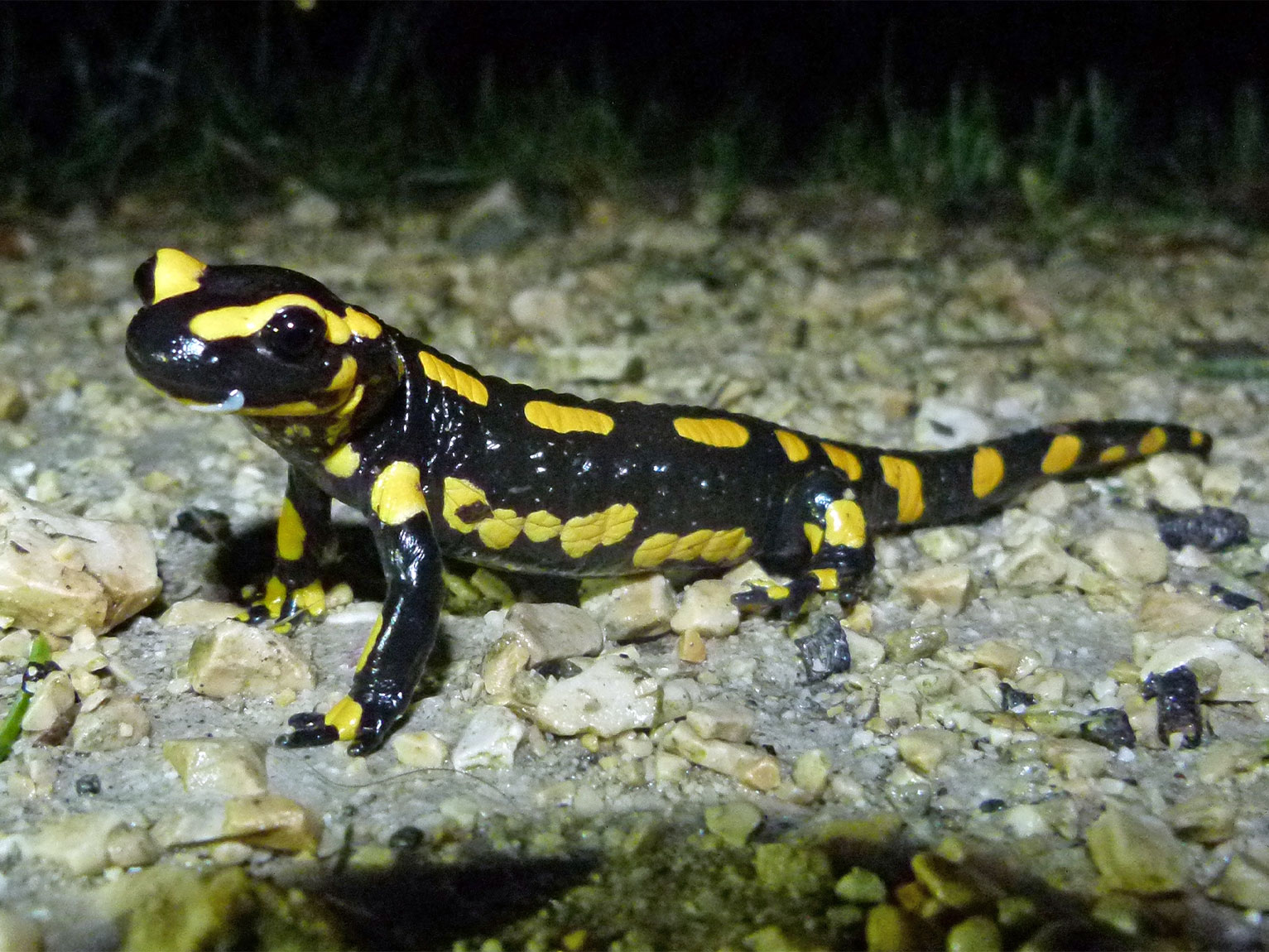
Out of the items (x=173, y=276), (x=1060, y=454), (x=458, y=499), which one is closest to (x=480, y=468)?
(x=458, y=499)

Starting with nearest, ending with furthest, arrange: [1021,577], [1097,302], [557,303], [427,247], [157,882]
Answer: [157,882], [1021,577], [557,303], [1097,302], [427,247]

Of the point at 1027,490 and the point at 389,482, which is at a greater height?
the point at 389,482

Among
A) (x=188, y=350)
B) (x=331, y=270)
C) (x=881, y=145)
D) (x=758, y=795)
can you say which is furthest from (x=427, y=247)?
(x=758, y=795)

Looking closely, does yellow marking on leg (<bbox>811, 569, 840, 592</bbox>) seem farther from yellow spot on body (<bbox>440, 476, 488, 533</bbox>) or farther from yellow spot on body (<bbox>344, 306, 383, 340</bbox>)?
yellow spot on body (<bbox>344, 306, 383, 340</bbox>)

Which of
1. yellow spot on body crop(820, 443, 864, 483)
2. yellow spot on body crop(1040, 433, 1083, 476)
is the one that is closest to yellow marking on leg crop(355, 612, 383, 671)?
yellow spot on body crop(820, 443, 864, 483)

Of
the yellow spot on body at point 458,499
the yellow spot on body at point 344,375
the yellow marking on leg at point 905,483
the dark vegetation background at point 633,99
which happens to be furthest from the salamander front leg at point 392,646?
the dark vegetation background at point 633,99

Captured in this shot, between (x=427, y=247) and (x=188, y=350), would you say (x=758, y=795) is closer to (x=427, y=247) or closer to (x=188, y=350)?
(x=188, y=350)

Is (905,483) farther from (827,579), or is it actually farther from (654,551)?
(654,551)

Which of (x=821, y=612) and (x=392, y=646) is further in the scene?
(x=821, y=612)
